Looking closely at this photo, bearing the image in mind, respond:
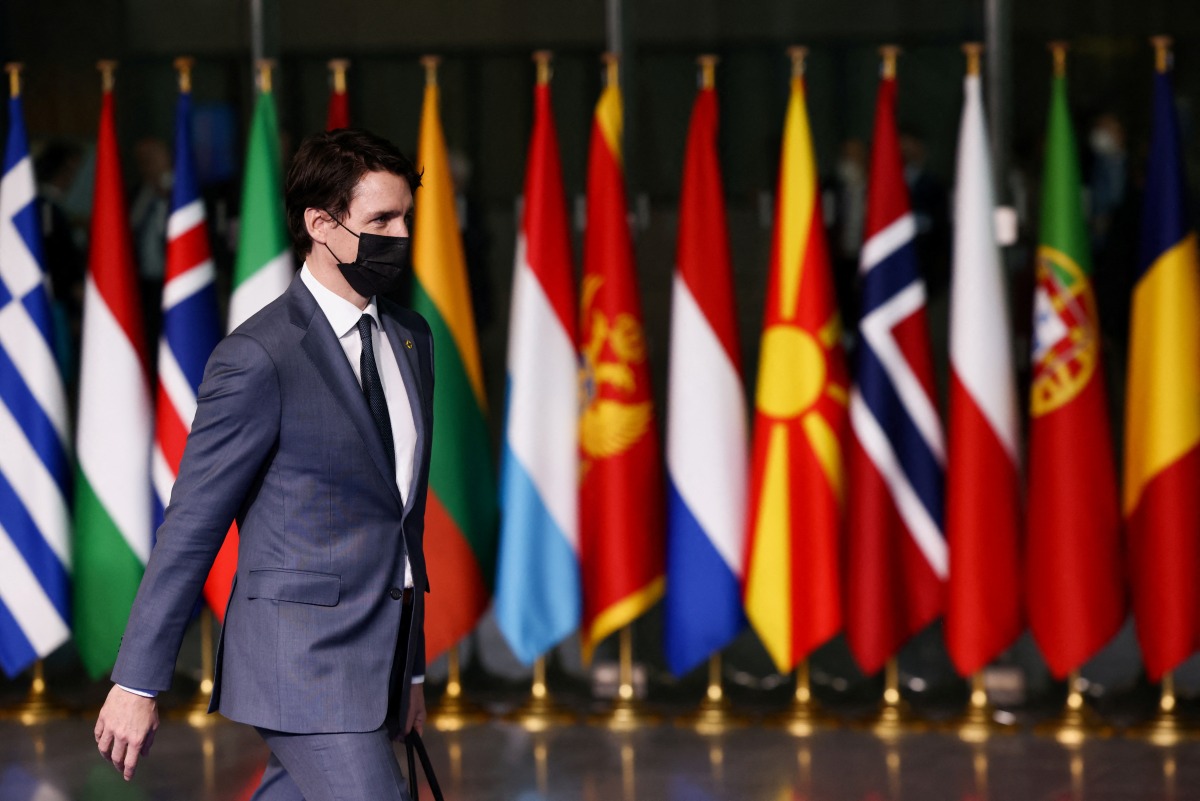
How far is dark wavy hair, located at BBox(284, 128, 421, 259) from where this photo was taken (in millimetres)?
2266

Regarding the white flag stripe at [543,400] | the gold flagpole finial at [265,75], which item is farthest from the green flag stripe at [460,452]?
the gold flagpole finial at [265,75]

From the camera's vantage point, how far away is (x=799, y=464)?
198 inches

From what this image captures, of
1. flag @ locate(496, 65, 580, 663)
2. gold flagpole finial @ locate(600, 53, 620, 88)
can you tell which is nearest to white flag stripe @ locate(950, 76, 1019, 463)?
gold flagpole finial @ locate(600, 53, 620, 88)

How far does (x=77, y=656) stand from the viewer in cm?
589

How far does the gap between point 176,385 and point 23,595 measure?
92 centimetres

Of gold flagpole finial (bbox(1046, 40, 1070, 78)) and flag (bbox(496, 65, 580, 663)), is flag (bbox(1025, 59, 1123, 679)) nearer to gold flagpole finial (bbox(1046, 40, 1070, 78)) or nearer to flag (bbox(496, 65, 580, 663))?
gold flagpole finial (bbox(1046, 40, 1070, 78))

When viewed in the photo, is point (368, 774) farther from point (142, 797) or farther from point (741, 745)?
point (741, 745)

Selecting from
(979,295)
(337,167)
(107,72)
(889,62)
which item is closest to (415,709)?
(337,167)

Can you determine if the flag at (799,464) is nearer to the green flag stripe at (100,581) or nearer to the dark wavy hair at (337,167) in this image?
the green flag stripe at (100,581)

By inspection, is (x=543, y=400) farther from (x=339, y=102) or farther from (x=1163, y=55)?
(x=1163, y=55)

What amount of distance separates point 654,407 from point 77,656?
2424mm

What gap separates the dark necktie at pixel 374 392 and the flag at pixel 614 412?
2.91m

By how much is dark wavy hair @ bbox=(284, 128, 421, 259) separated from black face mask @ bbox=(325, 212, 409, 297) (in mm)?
36

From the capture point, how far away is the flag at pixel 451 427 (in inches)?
203
